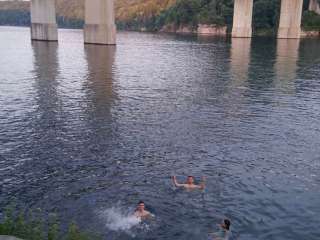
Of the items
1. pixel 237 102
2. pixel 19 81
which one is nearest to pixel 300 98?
pixel 237 102

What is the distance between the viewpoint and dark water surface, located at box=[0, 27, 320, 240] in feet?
63.2

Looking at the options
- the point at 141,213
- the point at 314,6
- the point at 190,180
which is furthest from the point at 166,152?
the point at 314,6

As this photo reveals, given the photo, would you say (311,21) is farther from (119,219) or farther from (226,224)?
(119,219)

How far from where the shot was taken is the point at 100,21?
105m

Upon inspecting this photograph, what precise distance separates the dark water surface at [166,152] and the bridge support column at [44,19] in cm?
7261

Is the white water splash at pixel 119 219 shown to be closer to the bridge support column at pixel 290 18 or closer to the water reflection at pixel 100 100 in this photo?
the water reflection at pixel 100 100

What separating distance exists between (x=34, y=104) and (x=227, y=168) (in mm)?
24061

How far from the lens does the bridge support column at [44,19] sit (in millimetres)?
121125

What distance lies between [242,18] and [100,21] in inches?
3446

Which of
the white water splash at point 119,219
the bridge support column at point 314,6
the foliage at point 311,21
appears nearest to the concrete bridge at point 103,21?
the foliage at point 311,21

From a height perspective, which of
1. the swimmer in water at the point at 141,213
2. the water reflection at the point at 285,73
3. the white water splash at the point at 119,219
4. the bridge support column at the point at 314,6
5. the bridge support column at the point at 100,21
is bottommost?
the white water splash at the point at 119,219

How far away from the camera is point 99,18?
10462cm

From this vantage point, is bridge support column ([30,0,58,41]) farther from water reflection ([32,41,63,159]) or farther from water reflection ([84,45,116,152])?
water reflection ([32,41,63,159])

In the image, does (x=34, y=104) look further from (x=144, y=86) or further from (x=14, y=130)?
(x=144, y=86)
